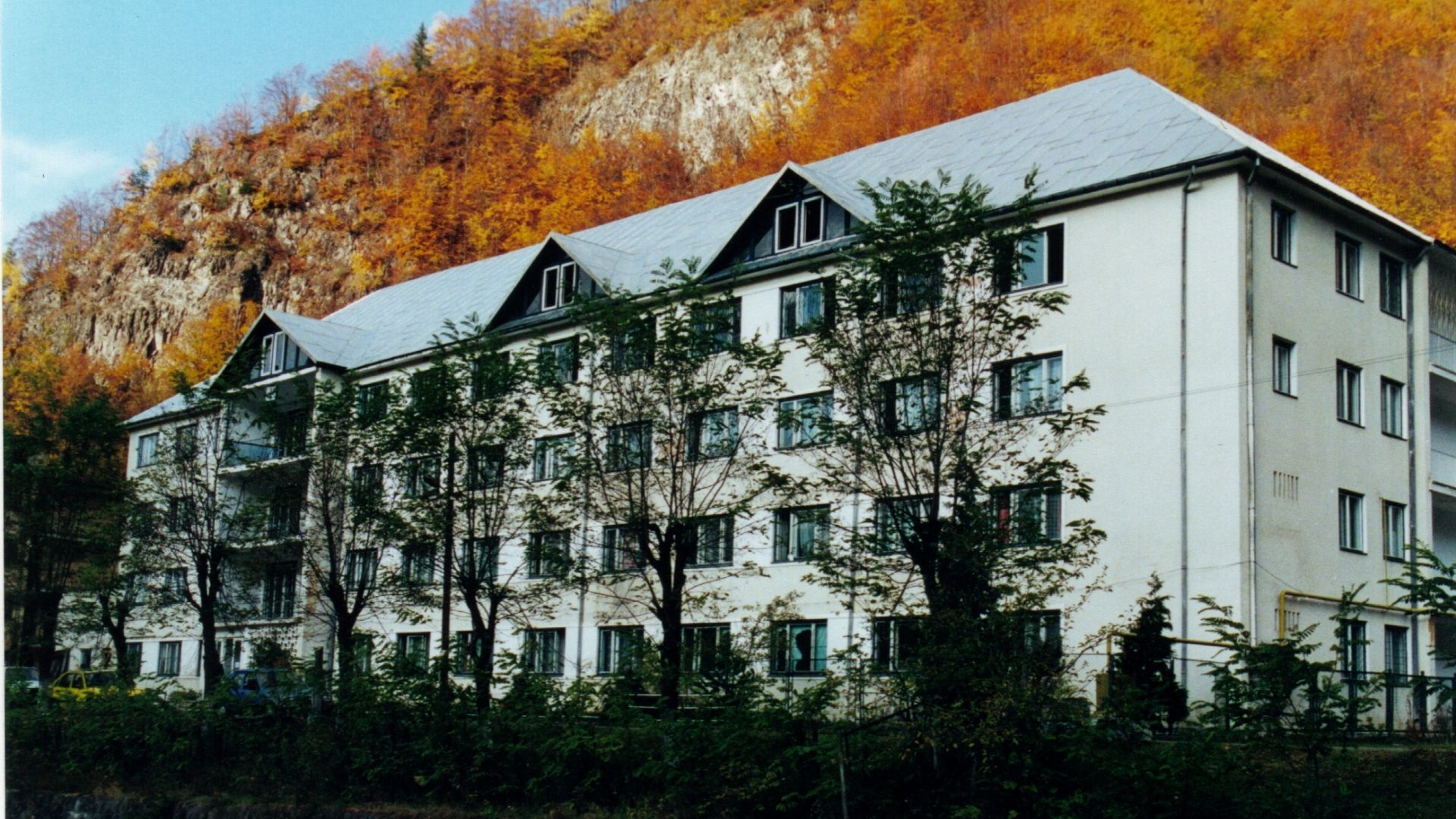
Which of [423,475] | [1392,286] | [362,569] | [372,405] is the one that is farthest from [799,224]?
[1392,286]

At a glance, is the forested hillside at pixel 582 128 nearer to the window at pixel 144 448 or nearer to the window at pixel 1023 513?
the window at pixel 144 448

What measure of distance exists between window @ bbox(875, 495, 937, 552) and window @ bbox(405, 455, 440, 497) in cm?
1317

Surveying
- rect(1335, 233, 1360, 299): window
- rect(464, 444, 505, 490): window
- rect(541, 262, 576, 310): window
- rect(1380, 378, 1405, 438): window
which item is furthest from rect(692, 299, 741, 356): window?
rect(1380, 378, 1405, 438): window

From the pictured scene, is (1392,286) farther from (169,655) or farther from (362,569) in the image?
(169,655)

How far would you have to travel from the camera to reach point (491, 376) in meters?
28.9

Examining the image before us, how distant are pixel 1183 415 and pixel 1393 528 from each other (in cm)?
756

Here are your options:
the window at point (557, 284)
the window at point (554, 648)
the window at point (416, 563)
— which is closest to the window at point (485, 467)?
the window at point (416, 563)

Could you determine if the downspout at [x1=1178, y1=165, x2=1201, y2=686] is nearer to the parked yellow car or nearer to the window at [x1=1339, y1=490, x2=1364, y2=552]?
the window at [x1=1339, y1=490, x2=1364, y2=552]

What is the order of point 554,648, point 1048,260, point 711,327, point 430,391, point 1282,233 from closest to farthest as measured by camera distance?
point 711,327 < point 430,391 < point 1282,233 < point 1048,260 < point 554,648

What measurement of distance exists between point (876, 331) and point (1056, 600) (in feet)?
34.3

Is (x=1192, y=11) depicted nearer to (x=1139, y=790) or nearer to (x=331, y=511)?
(x=331, y=511)

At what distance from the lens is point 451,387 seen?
95.7ft

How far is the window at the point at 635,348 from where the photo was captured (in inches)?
1029

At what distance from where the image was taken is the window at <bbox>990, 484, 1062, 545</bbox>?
17.5m
